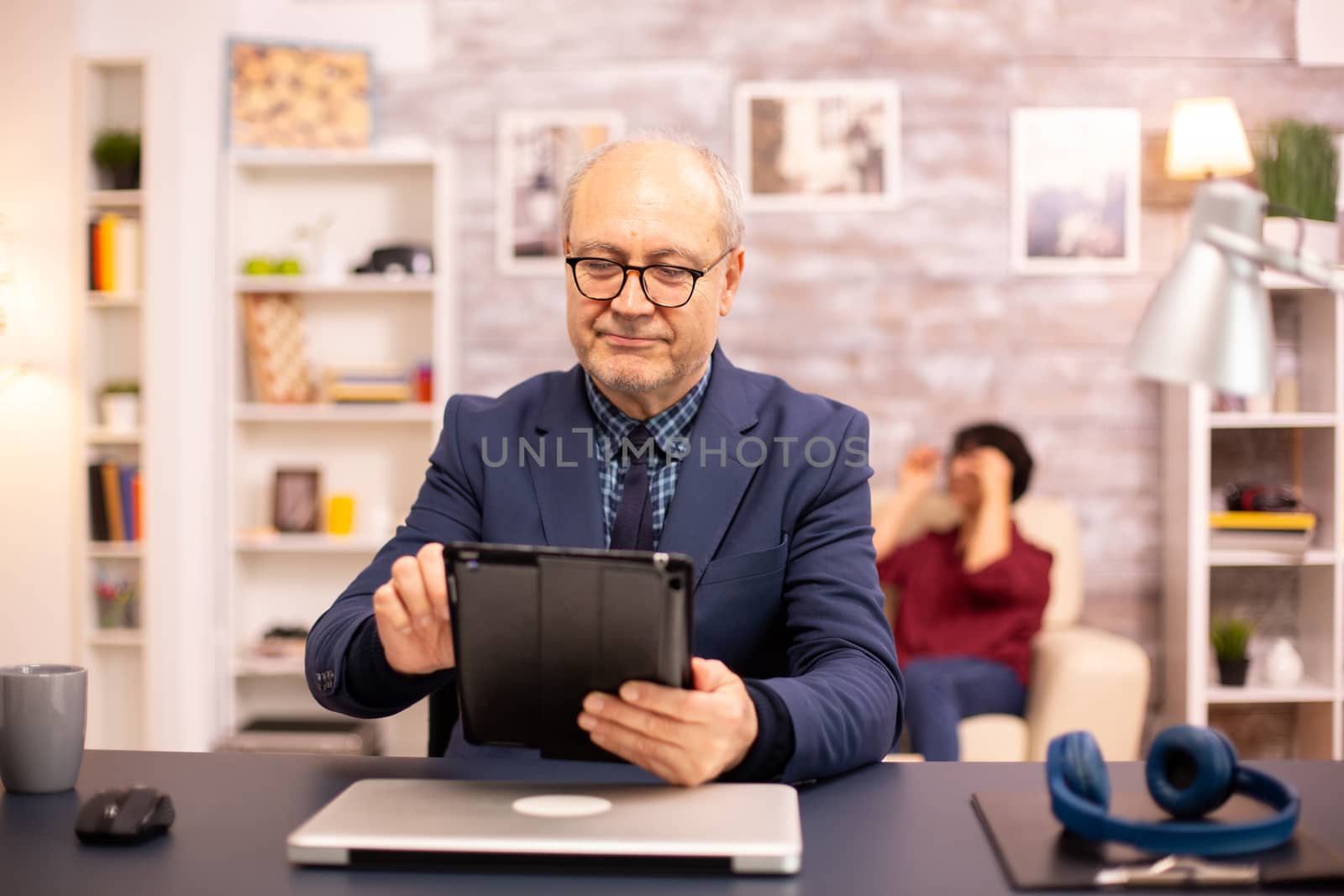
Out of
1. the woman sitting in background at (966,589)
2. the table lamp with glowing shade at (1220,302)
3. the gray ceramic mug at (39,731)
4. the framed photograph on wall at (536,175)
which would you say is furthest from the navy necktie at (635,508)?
the framed photograph on wall at (536,175)

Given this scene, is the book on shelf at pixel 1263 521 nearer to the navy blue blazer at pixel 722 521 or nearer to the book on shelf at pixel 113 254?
the navy blue blazer at pixel 722 521

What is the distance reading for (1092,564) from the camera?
3.68 m

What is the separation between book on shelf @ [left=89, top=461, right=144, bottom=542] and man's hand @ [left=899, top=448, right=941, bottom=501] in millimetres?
2299

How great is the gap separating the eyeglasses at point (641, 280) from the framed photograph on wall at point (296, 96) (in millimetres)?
2505

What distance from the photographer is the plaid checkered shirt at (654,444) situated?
5.18 ft

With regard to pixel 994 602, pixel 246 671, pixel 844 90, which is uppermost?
pixel 844 90

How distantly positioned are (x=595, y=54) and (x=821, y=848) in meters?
3.24

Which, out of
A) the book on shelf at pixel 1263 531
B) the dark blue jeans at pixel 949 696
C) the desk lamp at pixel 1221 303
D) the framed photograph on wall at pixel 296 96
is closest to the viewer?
the desk lamp at pixel 1221 303

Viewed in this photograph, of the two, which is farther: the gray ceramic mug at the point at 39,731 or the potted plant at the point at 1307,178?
the potted plant at the point at 1307,178

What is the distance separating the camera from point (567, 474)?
1529 millimetres

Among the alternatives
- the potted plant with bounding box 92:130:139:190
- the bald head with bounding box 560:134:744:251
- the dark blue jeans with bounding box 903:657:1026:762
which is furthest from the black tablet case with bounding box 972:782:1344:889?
the potted plant with bounding box 92:130:139:190

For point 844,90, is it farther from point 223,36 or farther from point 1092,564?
point 223,36

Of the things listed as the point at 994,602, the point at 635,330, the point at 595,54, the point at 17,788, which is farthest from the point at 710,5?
the point at 17,788

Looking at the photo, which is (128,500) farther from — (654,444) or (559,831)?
(559,831)
